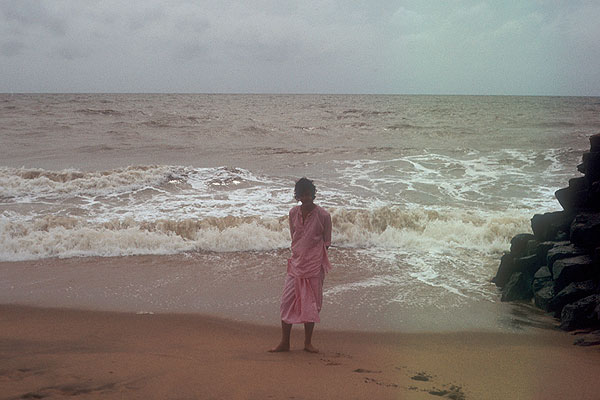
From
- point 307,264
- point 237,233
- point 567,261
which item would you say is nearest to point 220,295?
point 307,264

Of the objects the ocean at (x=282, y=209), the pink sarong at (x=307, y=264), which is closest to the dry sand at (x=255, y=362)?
the pink sarong at (x=307, y=264)

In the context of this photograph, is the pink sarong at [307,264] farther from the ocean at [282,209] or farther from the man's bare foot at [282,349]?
the ocean at [282,209]

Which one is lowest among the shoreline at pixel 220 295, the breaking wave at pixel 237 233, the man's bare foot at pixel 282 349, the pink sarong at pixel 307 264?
the shoreline at pixel 220 295

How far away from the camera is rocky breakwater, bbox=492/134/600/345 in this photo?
4750 mm

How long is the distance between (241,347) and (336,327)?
1.16 meters

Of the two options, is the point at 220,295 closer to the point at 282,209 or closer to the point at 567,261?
the point at 567,261

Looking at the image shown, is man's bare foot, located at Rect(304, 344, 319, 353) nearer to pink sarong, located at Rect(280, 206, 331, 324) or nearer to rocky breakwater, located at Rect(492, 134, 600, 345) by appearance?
pink sarong, located at Rect(280, 206, 331, 324)

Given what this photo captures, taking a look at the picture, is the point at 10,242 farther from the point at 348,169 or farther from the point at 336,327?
the point at 348,169

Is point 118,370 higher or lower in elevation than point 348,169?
lower

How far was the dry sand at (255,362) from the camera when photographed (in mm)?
3154

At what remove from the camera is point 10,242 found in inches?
306

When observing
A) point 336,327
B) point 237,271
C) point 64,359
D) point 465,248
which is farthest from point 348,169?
point 64,359

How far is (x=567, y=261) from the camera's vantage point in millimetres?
5016

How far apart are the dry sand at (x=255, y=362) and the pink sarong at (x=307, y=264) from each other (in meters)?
0.37
